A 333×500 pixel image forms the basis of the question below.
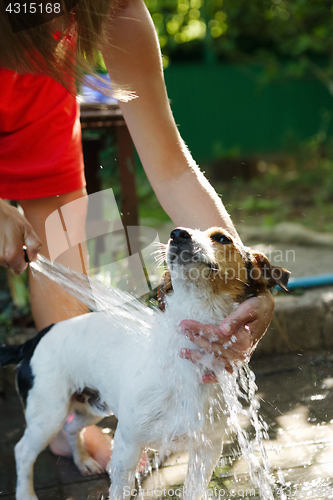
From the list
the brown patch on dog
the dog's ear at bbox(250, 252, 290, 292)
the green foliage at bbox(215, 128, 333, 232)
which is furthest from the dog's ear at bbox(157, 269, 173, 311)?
the green foliage at bbox(215, 128, 333, 232)

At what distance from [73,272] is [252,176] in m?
7.67

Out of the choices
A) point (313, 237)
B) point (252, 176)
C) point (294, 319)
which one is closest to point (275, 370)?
point (294, 319)

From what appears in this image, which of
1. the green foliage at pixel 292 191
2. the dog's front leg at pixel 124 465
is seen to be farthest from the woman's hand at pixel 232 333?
the green foliage at pixel 292 191

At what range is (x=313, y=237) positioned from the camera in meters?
5.55

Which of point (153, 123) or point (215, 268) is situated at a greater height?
point (153, 123)

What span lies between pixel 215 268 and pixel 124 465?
77cm

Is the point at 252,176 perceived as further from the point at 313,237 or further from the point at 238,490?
the point at 238,490

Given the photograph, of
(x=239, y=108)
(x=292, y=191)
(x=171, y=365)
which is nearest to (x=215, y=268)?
(x=171, y=365)

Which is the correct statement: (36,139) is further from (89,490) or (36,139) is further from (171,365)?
(89,490)

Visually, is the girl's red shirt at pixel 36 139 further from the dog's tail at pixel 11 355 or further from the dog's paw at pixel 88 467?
the dog's paw at pixel 88 467

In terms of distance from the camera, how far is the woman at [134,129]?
1631 millimetres

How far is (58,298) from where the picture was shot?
249 cm

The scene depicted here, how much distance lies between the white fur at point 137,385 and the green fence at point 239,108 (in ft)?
28.9

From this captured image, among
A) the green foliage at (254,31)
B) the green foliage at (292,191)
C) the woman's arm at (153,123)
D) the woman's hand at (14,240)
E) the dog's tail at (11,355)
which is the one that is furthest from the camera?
the green foliage at (254,31)
